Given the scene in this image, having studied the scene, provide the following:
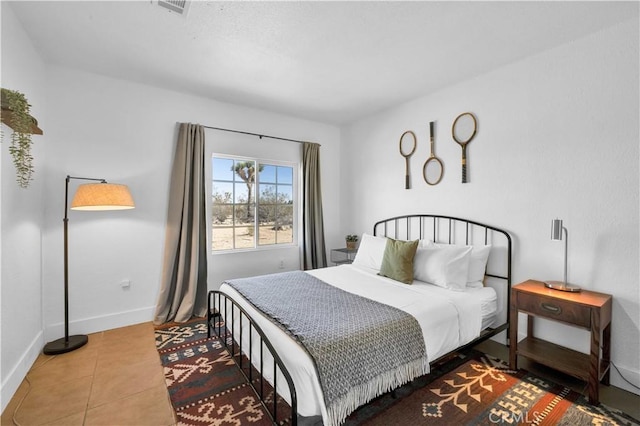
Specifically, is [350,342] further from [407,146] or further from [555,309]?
[407,146]

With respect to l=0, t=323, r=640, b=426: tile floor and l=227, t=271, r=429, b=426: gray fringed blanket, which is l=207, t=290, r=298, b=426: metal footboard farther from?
l=0, t=323, r=640, b=426: tile floor

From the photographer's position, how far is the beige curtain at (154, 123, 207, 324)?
10.8 ft

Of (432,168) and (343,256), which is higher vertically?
(432,168)

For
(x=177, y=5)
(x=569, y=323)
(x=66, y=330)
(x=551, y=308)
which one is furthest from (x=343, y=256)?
(x=177, y=5)

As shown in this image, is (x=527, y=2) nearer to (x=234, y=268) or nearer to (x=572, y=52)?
(x=572, y=52)

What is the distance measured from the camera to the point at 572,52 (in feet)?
7.72

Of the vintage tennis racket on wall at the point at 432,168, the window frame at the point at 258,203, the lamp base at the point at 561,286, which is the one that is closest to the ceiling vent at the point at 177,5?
the window frame at the point at 258,203

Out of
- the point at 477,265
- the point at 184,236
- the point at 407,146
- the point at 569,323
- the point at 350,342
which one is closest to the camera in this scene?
the point at 350,342

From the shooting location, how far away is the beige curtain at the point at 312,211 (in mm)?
4312

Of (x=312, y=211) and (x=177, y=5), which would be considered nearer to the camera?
(x=177, y=5)

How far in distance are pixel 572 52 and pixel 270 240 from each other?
381 centimetres

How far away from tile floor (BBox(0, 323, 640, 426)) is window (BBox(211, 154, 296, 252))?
156 centimetres

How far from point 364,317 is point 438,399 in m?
0.80

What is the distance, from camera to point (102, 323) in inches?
120
